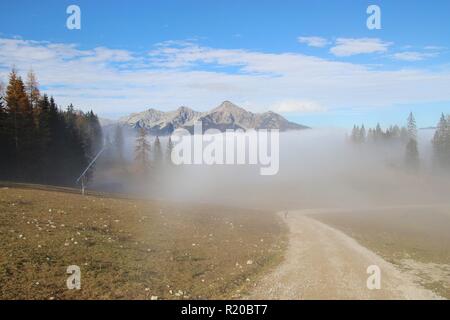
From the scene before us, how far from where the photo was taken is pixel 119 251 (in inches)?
879

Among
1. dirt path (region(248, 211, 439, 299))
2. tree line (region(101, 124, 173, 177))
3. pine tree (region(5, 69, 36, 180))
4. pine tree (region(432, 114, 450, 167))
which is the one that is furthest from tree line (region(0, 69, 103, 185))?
pine tree (region(432, 114, 450, 167))

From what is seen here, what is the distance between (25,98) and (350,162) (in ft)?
460

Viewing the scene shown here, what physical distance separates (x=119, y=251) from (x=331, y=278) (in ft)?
39.3

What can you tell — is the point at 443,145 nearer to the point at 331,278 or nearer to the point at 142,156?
the point at 142,156

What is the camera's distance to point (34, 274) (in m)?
16.6

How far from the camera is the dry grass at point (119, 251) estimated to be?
1659 cm

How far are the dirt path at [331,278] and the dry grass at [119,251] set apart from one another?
4.36ft

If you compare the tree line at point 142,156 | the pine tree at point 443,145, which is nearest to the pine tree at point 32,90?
the tree line at point 142,156

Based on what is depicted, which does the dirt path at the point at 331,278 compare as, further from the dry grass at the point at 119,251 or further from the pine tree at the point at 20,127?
the pine tree at the point at 20,127

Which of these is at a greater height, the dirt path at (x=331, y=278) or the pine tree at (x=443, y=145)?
the pine tree at (x=443, y=145)

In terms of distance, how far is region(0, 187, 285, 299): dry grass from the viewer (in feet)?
54.4

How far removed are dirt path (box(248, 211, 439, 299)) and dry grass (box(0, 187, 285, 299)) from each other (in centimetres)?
133
